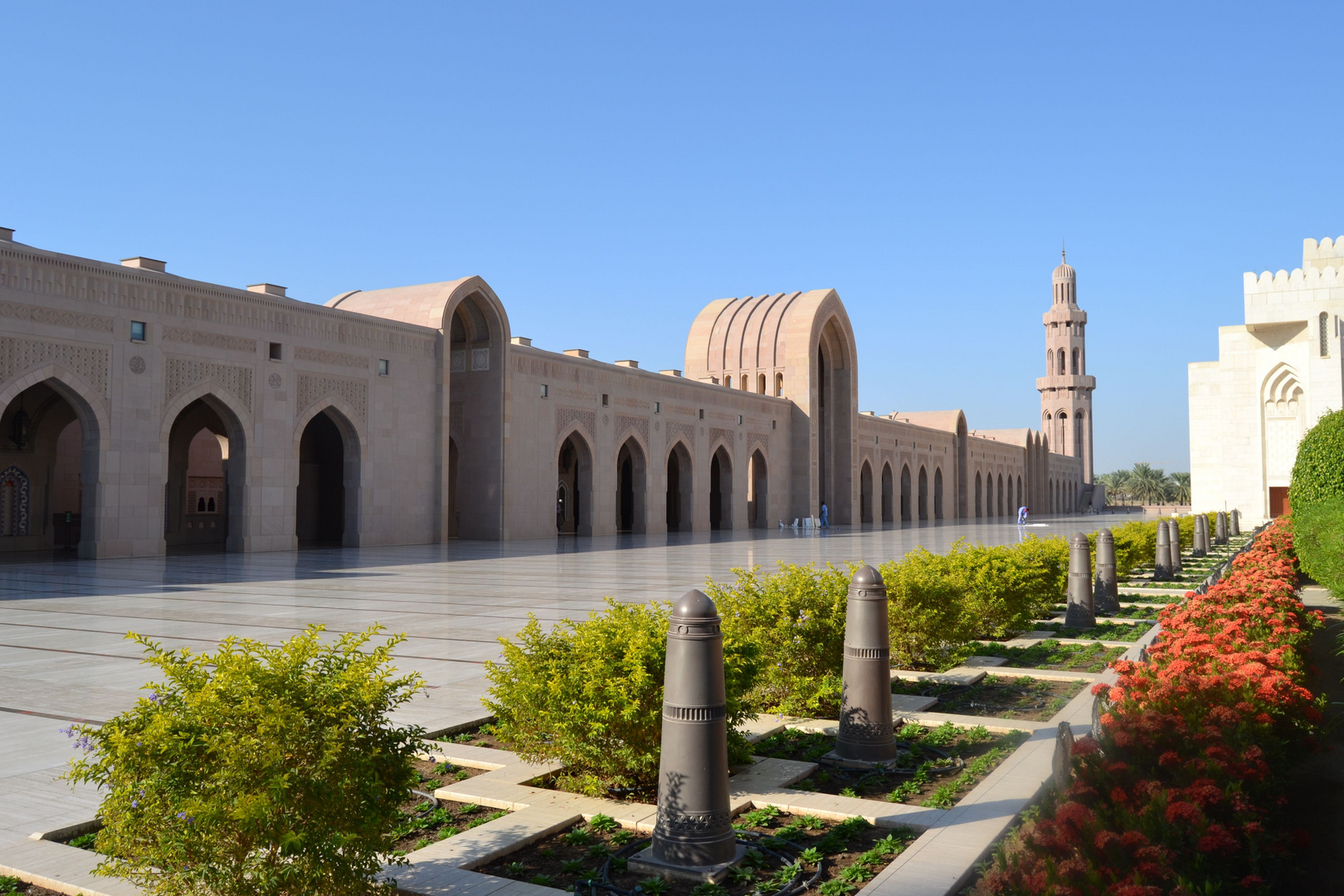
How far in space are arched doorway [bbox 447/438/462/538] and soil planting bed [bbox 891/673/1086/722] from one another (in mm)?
18489

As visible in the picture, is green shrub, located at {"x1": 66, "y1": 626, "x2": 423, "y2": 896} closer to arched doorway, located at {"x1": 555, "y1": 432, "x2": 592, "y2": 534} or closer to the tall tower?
arched doorway, located at {"x1": 555, "y1": 432, "x2": 592, "y2": 534}

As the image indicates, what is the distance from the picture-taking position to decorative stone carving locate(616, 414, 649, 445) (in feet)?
88.1

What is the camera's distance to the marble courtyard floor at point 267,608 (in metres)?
4.51

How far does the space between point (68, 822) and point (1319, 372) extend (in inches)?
1102

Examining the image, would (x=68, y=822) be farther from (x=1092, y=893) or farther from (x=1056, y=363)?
(x=1056, y=363)

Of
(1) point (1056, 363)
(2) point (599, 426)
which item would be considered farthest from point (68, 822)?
(1) point (1056, 363)

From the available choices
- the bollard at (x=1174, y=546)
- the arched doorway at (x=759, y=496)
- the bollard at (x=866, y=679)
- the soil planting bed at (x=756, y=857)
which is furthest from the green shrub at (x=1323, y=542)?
the arched doorway at (x=759, y=496)

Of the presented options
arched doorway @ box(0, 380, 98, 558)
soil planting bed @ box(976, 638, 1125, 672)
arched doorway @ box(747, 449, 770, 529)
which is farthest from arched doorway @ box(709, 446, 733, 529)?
soil planting bed @ box(976, 638, 1125, 672)

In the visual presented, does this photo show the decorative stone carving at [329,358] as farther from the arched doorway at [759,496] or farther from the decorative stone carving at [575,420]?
the arched doorway at [759,496]

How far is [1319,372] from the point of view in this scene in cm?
2452

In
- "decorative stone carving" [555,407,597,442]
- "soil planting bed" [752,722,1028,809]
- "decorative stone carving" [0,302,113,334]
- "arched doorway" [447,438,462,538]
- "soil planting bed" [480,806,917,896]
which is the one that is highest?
"decorative stone carving" [0,302,113,334]

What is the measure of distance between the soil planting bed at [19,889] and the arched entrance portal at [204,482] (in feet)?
51.0

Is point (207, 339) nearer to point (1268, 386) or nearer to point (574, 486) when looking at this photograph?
point (574, 486)

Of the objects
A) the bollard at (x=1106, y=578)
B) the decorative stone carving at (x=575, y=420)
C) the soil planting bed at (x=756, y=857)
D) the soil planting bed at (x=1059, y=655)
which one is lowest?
the soil planting bed at (x=756, y=857)
